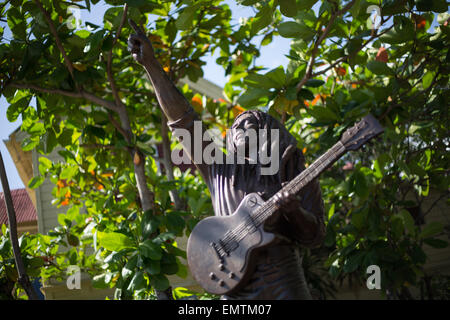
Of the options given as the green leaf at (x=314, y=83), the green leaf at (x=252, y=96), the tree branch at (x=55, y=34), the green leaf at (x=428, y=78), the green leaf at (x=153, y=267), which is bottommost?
the green leaf at (x=153, y=267)

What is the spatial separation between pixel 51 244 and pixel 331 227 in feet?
9.03

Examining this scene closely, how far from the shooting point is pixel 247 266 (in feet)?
5.74

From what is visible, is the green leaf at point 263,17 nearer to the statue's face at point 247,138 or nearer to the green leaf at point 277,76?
the green leaf at point 277,76

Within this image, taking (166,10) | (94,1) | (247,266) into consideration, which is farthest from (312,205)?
(166,10)

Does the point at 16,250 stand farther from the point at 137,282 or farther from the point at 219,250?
the point at 219,250

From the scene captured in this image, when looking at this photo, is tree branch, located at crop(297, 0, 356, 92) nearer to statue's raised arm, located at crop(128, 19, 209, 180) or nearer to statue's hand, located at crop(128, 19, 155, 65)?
statue's raised arm, located at crop(128, 19, 209, 180)

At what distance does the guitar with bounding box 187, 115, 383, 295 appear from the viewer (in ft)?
5.69

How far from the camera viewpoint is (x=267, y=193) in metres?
1.96

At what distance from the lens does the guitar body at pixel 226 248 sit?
175 cm

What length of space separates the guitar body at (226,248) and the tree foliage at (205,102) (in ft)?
2.86

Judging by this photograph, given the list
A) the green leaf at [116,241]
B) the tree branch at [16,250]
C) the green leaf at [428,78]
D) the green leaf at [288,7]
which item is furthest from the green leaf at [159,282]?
the green leaf at [428,78]

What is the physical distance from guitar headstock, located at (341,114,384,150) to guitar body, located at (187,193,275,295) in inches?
17.7

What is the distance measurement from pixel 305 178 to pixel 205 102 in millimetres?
2685
